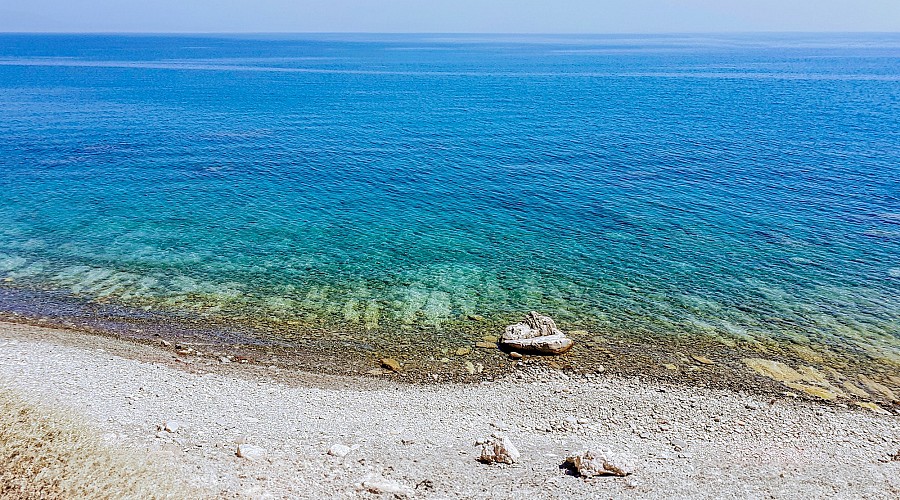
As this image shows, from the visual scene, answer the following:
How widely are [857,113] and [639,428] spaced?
9809cm

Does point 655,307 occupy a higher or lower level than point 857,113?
lower

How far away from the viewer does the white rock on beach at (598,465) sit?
21.3m

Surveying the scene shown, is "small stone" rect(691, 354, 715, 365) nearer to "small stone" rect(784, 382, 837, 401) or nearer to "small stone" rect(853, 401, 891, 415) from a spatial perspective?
"small stone" rect(784, 382, 837, 401)

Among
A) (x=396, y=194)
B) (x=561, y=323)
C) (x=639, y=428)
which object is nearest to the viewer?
(x=639, y=428)

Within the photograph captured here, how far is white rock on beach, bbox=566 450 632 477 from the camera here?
21.3 meters

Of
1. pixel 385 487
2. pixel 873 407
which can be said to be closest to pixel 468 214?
pixel 873 407

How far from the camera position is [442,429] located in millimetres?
24781

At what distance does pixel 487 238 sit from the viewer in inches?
1858

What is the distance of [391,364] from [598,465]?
40.4 feet

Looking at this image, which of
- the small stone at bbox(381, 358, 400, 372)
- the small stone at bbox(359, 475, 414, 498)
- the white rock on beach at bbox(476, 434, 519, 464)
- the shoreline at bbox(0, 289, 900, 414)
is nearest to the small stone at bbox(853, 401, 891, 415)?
the shoreline at bbox(0, 289, 900, 414)

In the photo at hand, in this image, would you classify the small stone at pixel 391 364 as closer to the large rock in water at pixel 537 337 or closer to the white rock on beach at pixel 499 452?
the large rock in water at pixel 537 337

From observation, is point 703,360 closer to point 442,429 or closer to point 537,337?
point 537,337

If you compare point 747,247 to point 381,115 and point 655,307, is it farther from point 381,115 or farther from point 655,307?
point 381,115

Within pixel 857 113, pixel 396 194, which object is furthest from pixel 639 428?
pixel 857 113
